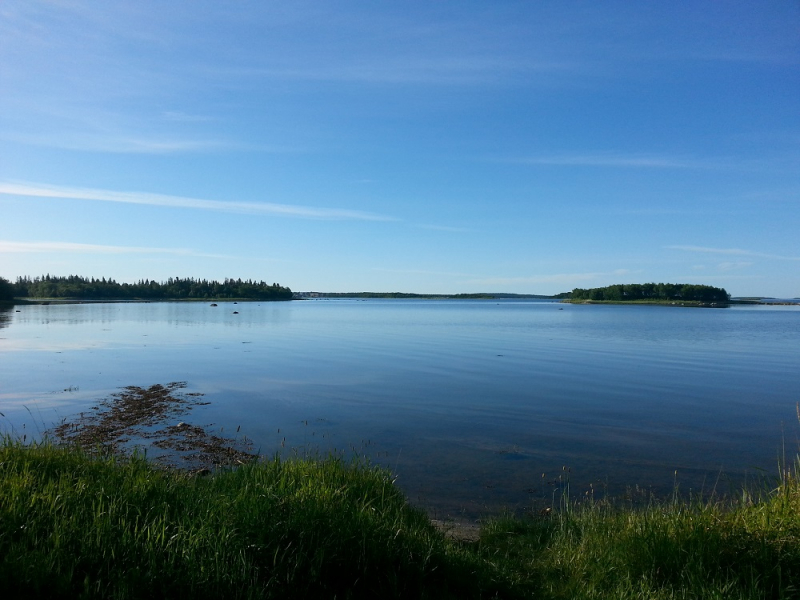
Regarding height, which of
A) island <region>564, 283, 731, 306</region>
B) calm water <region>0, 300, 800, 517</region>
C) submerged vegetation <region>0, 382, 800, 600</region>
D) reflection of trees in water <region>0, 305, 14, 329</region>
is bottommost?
calm water <region>0, 300, 800, 517</region>

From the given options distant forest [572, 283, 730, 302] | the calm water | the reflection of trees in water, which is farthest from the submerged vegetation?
distant forest [572, 283, 730, 302]

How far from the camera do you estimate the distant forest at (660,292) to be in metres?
174

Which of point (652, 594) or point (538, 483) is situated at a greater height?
point (652, 594)

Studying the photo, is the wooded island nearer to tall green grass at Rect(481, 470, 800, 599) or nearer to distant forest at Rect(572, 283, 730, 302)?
distant forest at Rect(572, 283, 730, 302)

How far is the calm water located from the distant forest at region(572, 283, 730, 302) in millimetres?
155445

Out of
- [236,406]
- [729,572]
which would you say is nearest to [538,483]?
[729,572]

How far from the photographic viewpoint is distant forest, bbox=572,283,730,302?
573 ft

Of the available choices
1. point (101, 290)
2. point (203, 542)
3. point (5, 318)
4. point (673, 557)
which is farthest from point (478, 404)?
point (101, 290)

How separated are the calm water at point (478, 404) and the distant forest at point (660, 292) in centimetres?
15545

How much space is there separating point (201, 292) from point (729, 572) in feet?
678

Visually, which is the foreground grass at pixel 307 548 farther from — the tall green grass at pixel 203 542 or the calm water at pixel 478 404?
the calm water at pixel 478 404

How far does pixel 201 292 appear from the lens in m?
197

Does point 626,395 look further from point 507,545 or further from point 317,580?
point 317,580

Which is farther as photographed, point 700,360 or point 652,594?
point 700,360
